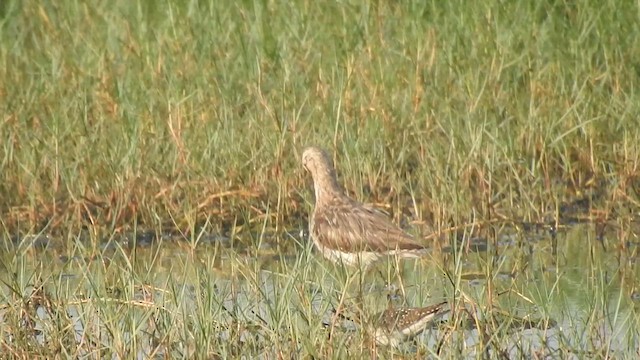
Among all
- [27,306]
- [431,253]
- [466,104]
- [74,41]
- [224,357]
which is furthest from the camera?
[74,41]

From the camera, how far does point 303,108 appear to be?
10.2 metres

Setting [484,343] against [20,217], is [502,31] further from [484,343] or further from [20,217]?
[484,343]

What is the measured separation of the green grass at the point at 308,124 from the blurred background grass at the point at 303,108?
0.02m

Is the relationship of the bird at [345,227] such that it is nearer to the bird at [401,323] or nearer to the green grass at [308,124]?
the green grass at [308,124]

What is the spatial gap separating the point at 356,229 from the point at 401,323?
2.01m

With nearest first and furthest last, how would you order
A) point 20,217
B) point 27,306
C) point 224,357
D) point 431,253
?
point 224,357 < point 27,306 < point 431,253 < point 20,217

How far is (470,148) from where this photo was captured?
372 inches

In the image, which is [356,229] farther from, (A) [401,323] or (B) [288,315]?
(B) [288,315]

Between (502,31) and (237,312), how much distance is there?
167 inches

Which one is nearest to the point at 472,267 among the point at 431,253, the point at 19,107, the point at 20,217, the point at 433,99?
the point at 431,253

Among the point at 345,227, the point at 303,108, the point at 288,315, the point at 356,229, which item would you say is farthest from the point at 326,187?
the point at 288,315

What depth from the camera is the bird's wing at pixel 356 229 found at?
8.22 m

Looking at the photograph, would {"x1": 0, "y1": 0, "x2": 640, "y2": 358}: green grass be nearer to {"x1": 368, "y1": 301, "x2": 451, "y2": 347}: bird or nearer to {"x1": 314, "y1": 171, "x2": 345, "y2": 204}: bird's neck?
{"x1": 314, "y1": 171, "x2": 345, "y2": 204}: bird's neck

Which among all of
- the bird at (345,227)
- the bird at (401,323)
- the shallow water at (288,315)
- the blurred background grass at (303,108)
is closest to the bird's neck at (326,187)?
the bird at (345,227)
